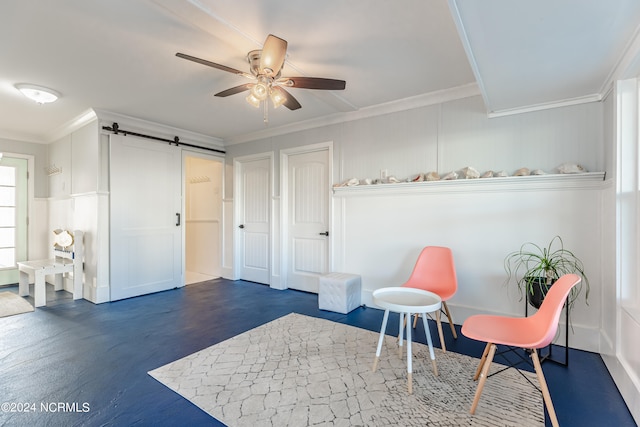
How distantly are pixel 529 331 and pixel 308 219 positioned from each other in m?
3.09

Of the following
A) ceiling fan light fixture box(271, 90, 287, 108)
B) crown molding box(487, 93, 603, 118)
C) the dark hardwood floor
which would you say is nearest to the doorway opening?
the dark hardwood floor

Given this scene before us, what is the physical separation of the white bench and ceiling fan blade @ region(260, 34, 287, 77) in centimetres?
376

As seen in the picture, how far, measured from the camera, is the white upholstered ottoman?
3.55 m

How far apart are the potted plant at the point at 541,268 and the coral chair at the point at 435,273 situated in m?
0.58

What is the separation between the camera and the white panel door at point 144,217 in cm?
413

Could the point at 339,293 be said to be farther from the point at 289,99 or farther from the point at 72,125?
the point at 72,125

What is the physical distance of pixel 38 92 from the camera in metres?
3.18

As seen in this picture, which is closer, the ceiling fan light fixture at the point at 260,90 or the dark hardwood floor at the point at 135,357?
the dark hardwood floor at the point at 135,357

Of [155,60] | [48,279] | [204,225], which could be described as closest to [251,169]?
[204,225]

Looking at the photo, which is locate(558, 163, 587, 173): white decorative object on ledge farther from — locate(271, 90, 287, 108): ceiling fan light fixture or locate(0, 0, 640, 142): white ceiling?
locate(271, 90, 287, 108): ceiling fan light fixture

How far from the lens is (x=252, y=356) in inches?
97.0

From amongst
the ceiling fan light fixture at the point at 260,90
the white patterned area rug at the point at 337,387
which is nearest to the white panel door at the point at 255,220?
the white patterned area rug at the point at 337,387

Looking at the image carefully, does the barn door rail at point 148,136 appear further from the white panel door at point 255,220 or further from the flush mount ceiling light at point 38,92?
the white panel door at point 255,220

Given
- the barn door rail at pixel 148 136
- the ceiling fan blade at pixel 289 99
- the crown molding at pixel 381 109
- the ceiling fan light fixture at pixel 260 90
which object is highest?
the crown molding at pixel 381 109
